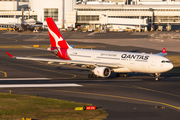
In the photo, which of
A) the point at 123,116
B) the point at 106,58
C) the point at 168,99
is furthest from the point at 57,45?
the point at 123,116

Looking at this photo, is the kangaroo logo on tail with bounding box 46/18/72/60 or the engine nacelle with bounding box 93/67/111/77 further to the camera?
the kangaroo logo on tail with bounding box 46/18/72/60

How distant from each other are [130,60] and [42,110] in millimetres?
23581

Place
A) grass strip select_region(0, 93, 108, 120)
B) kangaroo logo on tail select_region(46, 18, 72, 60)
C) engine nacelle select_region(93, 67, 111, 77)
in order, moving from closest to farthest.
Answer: grass strip select_region(0, 93, 108, 120), engine nacelle select_region(93, 67, 111, 77), kangaroo logo on tail select_region(46, 18, 72, 60)

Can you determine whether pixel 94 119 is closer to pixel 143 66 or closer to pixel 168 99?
pixel 168 99

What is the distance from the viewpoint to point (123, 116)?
1314 inches

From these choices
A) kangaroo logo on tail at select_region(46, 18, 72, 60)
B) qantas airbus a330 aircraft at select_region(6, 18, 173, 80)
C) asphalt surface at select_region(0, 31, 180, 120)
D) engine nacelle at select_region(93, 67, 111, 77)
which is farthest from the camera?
kangaroo logo on tail at select_region(46, 18, 72, 60)

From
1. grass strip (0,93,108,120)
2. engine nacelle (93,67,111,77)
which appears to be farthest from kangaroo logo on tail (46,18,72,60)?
grass strip (0,93,108,120)

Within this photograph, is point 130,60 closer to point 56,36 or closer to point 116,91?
point 116,91

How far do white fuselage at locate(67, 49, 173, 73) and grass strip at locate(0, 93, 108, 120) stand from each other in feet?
60.7

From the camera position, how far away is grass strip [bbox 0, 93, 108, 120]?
32500 mm

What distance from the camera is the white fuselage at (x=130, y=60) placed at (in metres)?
52.2

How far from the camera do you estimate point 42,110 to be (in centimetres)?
3484

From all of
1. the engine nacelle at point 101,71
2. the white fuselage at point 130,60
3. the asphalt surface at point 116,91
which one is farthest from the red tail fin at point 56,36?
the engine nacelle at point 101,71

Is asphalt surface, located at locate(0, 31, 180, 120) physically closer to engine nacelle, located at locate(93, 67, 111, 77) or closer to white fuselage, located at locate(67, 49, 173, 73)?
engine nacelle, located at locate(93, 67, 111, 77)
